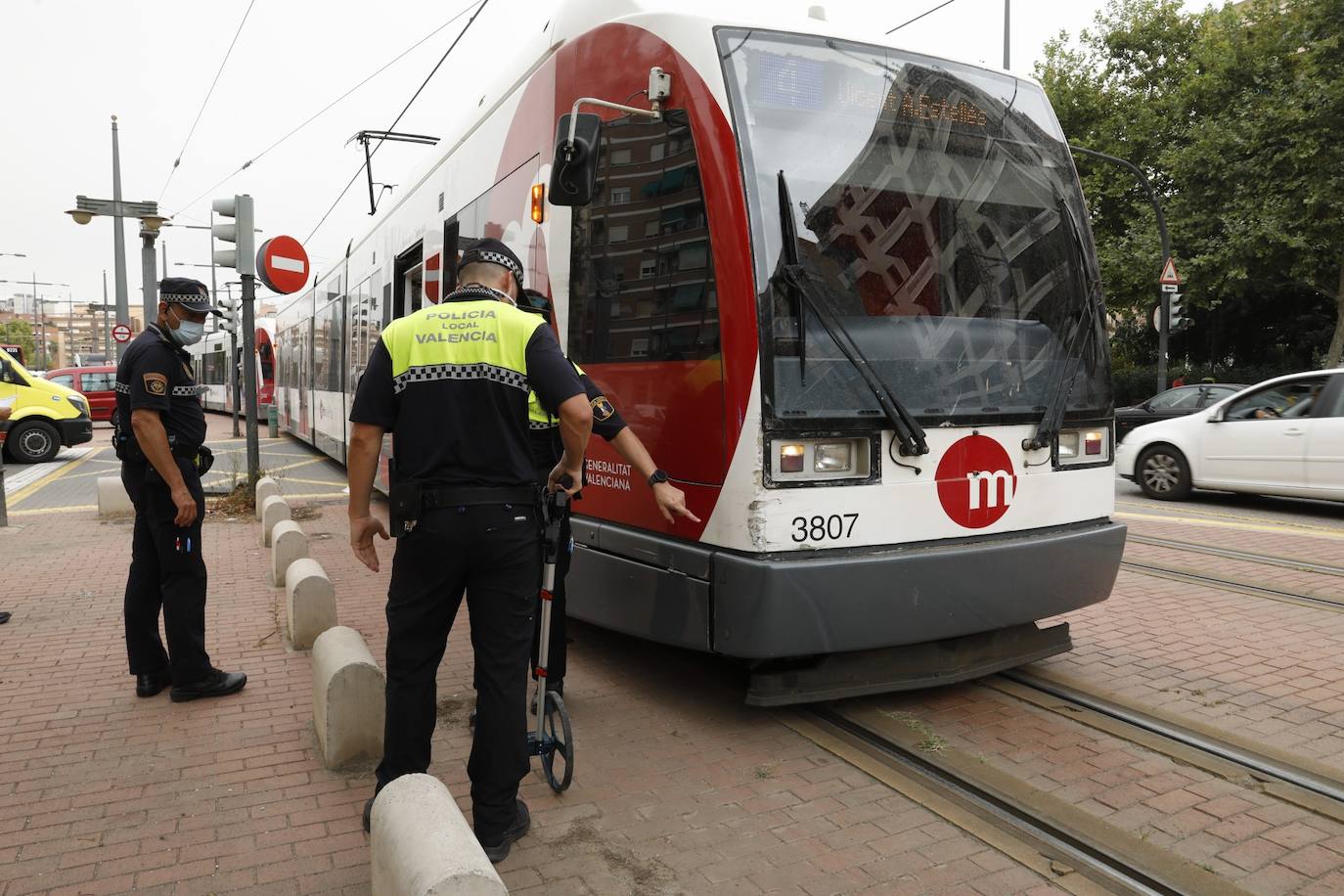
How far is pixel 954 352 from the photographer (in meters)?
4.16

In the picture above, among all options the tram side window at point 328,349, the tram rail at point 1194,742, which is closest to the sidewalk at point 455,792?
the tram rail at point 1194,742

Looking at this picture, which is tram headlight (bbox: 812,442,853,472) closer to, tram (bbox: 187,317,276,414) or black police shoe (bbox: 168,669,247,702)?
black police shoe (bbox: 168,669,247,702)

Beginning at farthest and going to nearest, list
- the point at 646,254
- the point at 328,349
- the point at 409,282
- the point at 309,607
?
the point at 328,349 < the point at 409,282 < the point at 309,607 < the point at 646,254

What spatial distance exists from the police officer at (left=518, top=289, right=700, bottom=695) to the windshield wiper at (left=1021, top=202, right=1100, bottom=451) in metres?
1.58

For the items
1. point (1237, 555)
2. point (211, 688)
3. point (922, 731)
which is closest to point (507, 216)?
point (211, 688)

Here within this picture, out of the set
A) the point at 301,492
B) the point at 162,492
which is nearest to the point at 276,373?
the point at 301,492

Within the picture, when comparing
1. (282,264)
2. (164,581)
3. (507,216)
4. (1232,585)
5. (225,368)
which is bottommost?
(1232,585)

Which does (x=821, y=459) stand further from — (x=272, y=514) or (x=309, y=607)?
(x=272, y=514)

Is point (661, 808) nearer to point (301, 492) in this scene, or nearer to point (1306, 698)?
point (1306, 698)

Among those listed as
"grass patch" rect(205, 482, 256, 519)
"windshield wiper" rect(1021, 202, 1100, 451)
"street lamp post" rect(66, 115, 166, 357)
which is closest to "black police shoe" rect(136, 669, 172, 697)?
"windshield wiper" rect(1021, 202, 1100, 451)

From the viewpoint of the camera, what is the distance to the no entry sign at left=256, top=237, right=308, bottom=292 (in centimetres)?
1026

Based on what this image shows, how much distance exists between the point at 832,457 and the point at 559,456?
1.08 metres

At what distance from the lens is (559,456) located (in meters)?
3.96

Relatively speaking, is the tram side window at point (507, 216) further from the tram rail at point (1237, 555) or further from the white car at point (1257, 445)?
the white car at point (1257, 445)
